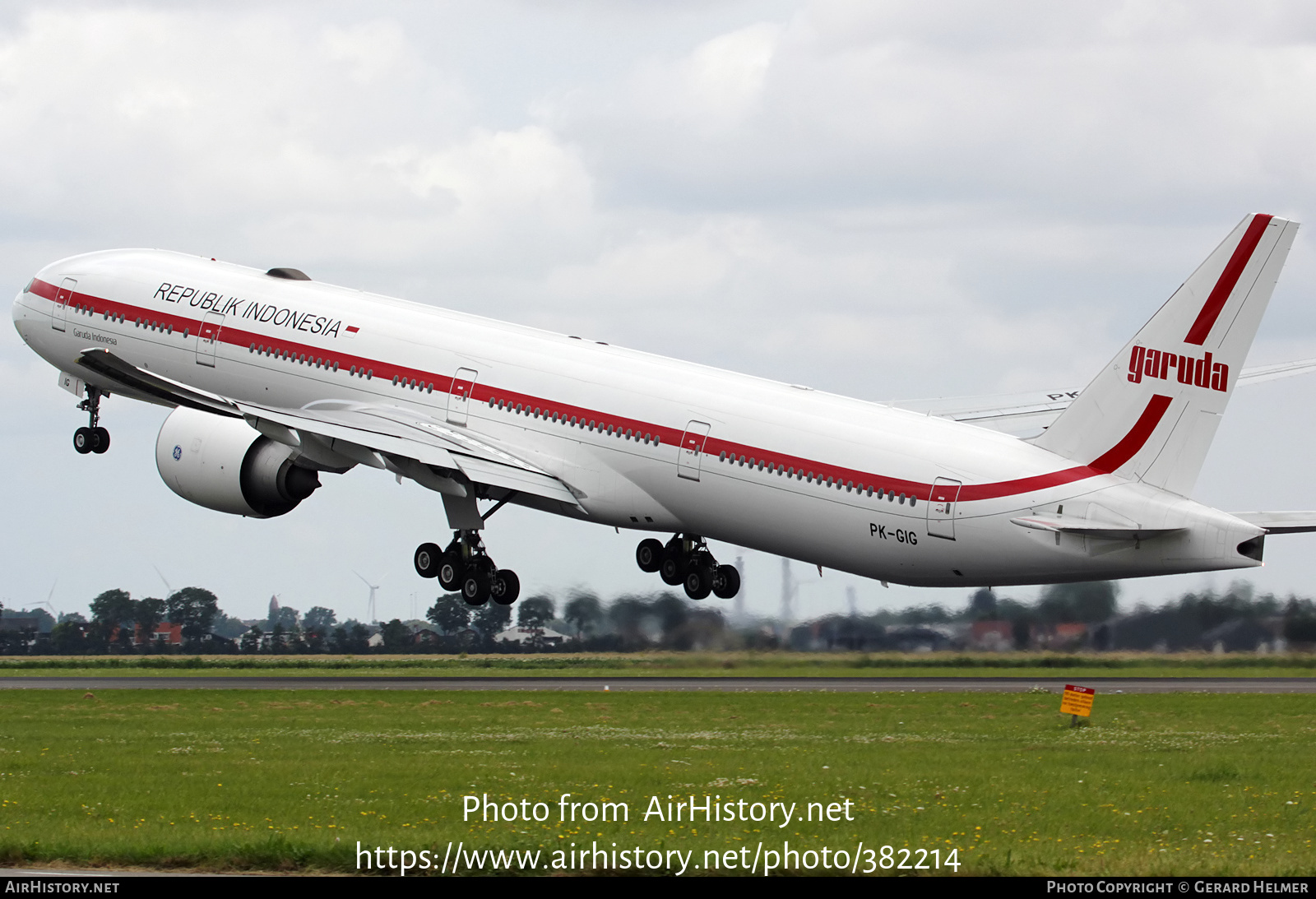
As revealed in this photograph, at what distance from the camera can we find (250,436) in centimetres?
4534

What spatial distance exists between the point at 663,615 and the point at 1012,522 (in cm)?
2053

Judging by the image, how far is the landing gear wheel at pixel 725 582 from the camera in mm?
45250

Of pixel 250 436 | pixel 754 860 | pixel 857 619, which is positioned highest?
pixel 250 436

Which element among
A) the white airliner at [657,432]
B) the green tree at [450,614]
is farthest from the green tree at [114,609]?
the white airliner at [657,432]

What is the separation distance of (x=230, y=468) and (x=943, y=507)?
705 inches

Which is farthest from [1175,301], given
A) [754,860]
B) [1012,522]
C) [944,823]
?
[754,860]

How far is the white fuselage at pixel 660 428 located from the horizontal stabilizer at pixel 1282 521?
25cm

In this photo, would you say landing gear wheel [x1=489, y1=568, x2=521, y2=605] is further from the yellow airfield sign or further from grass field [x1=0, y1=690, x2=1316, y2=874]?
the yellow airfield sign

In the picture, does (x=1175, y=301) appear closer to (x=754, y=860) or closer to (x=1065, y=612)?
(x=754, y=860)

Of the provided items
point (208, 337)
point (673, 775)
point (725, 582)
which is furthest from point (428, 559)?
point (673, 775)

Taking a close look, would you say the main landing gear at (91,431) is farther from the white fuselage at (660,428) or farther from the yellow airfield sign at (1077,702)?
the yellow airfield sign at (1077,702)

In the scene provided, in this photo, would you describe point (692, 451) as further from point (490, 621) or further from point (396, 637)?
point (396, 637)

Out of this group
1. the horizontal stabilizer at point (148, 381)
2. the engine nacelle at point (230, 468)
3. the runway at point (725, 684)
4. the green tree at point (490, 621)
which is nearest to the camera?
the horizontal stabilizer at point (148, 381)

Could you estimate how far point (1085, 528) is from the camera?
3475cm
